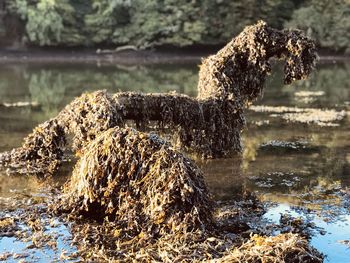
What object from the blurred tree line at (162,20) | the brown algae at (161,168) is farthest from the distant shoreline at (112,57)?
the brown algae at (161,168)

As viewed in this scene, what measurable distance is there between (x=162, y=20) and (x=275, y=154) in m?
28.0

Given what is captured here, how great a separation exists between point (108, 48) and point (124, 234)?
3141 centimetres

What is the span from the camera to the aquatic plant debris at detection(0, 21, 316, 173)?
884 centimetres

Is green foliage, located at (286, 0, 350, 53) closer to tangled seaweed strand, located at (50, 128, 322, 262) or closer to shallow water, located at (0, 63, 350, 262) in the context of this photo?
shallow water, located at (0, 63, 350, 262)

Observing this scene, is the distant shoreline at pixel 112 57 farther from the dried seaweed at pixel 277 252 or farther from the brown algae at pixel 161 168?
the dried seaweed at pixel 277 252

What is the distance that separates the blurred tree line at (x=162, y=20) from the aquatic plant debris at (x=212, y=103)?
25.9 m

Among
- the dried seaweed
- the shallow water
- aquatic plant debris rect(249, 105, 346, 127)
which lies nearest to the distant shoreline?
the shallow water

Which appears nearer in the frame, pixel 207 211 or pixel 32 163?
pixel 207 211

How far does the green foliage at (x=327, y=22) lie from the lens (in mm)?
35656

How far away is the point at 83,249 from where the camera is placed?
582 centimetres

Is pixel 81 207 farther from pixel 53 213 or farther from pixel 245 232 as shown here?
pixel 245 232

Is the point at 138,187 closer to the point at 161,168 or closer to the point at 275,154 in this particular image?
the point at 161,168

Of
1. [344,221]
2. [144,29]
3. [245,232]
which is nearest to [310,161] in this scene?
[344,221]

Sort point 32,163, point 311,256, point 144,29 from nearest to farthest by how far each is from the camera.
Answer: point 311,256 → point 32,163 → point 144,29
